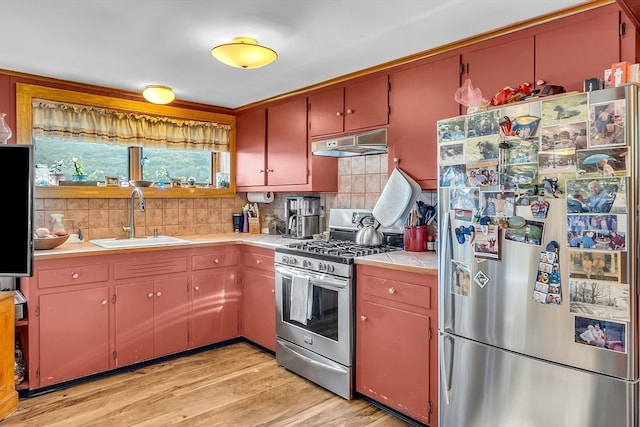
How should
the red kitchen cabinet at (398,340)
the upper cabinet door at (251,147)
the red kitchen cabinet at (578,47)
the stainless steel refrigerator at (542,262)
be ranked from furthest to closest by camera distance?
1. the upper cabinet door at (251,147)
2. the red kitchen cabinet at (398,340)
3. the red kitchen cabinet at (578,47)
4. the stainless steel refrigerator at (542,262)

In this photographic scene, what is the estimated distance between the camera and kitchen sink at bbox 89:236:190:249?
321 cm

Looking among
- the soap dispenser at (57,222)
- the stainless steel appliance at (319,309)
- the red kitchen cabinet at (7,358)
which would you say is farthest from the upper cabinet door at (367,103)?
the red kitchen cabinet at (7,358)

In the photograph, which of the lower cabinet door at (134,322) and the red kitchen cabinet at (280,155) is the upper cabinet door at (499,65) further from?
the lower cabinet door at (134,322)

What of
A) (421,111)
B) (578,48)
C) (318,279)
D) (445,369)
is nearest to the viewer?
(578,48)

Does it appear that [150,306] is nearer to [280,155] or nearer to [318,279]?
[318,279]

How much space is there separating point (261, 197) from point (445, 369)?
2.62m

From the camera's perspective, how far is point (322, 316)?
9.46ft

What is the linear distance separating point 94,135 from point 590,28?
3.47 meters

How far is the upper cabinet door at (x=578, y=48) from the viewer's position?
6.31 ft

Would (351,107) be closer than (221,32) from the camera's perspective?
No

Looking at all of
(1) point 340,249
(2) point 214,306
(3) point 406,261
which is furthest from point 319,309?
(2) point 214,306

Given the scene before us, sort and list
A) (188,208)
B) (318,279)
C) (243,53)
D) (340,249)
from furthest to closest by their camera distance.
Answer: (188,208), (340,249), (318,279), (243,53)

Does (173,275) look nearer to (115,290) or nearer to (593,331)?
(115,290)

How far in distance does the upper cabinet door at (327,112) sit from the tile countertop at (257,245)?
0.98 metres
